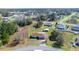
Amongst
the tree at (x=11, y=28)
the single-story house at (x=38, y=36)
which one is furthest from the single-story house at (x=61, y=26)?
the tree at (x=11, y=28)

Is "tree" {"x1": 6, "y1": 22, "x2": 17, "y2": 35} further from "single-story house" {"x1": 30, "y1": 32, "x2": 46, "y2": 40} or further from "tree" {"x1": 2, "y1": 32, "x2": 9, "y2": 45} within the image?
"single-story house" {"x1": 30, "y1": 32, "x2": 46, "y2": 40}

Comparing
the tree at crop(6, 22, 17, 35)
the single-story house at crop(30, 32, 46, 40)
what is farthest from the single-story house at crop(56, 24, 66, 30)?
the tree at crop(6, 22, 17, 35)

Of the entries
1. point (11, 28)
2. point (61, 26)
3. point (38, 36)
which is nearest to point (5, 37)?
point (11, 28)

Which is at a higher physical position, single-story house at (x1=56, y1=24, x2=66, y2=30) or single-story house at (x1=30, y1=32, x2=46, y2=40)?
single-story house at (x1=56, y1=24, x2=66, y2=30)

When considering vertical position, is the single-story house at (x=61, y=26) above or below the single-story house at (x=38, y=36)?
above

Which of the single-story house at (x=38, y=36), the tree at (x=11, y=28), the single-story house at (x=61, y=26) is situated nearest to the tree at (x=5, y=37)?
the tree at (x=11, y=28)

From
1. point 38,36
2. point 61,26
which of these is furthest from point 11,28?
point 61,26

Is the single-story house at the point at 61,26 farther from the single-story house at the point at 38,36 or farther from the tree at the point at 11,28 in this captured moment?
the tree at the point at 11,28

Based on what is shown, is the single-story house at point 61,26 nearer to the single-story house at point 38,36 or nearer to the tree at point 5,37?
the single-story house at point 38,36

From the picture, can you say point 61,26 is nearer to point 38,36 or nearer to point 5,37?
point 38,36

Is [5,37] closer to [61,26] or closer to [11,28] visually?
[11,28]

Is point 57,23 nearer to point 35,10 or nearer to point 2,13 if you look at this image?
point 35,10
